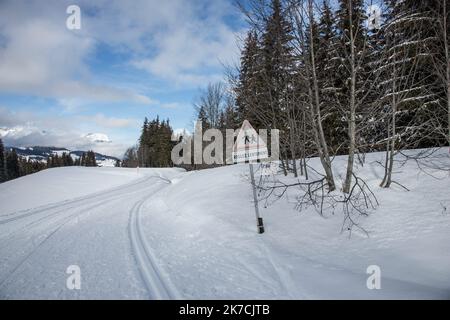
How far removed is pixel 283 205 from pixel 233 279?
493 cm

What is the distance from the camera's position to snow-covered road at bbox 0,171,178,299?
493 centimetres

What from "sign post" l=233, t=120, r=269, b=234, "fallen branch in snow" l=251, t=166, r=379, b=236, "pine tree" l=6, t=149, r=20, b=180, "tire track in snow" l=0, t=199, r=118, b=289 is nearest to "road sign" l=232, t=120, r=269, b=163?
"sign post" l=233, t=120, r=269, b=234

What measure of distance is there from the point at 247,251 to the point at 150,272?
95.5 inches

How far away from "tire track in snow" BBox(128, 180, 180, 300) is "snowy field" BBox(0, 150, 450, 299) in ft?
0.08

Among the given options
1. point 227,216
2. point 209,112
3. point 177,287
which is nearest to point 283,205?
point 227,216

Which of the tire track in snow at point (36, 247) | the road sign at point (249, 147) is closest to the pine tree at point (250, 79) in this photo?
the road sign at point (249, 147)

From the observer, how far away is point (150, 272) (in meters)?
5.67

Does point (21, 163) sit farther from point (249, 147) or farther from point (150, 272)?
point (150, 272)

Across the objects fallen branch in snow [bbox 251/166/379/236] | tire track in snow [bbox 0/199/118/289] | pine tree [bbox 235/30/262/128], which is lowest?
tire track in snow [bbox 0/199/118/289]

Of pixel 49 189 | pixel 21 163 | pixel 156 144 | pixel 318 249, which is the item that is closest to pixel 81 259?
pixel 318 249

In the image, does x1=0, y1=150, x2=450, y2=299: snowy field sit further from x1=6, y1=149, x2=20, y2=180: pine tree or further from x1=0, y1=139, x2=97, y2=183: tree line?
x1=6, y1=149, x2=20, y2=180: pine tree

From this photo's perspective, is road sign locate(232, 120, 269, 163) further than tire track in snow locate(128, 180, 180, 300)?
Yes

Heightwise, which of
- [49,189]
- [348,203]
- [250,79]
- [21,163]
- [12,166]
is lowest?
[49,189]
